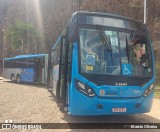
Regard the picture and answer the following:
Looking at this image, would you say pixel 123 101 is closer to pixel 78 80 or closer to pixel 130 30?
pixel 78 80

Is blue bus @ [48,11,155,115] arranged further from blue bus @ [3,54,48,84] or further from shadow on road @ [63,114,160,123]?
blue bus @ [3,54,48,84]

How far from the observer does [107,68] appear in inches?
310

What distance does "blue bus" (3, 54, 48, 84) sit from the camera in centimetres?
2418

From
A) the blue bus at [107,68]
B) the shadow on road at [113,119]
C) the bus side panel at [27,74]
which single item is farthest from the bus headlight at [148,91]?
the bus side panel at [27,74]

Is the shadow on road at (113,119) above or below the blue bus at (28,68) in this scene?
below

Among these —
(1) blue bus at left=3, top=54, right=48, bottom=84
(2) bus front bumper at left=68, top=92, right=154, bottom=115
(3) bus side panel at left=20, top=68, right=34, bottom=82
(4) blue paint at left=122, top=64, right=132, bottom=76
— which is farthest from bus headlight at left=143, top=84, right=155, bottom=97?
(3) bus side panel at left=20, top=68, right=34, bottom=82

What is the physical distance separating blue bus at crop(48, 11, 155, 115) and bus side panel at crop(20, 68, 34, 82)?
18301 mm

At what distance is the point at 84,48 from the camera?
7.93 metres

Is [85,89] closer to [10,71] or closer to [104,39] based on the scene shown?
[104,39]

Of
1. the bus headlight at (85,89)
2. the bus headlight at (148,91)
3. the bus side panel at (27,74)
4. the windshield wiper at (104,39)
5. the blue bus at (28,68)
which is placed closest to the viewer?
the bus headlight at (85,89)

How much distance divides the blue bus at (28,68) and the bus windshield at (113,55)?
14.5 metres

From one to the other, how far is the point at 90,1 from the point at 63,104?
178ft

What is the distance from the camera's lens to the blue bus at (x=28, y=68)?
2418cm

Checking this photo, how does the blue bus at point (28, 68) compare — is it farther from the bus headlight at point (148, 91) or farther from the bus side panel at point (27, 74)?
the bus headlight at point (148, 91)
